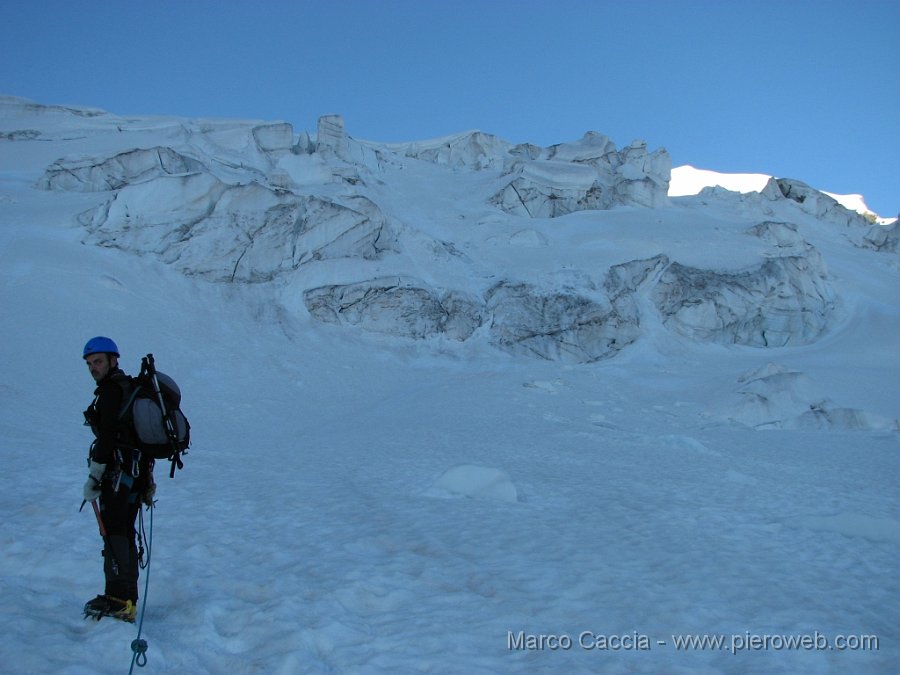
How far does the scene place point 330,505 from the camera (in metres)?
7.83

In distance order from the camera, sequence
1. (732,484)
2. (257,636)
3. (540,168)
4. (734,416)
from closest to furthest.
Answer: (257,636), (732,484), (734,416), (540,168)

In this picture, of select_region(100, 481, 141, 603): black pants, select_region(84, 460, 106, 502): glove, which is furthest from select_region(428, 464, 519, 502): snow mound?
select_region(84, 460, 106, 502): glove

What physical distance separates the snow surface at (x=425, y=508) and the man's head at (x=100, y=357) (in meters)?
1.62

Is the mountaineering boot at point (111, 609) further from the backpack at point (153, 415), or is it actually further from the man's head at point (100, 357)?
the man's head at point (100, 357)

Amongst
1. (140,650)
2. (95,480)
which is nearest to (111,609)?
(140,650)

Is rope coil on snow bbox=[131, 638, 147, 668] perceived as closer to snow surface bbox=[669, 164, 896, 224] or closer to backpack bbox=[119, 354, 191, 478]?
backpack bbox=[119, 354, 191, 478]

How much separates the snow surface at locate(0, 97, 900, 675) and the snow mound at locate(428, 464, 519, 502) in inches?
1.2

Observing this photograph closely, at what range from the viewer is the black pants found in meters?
4.11

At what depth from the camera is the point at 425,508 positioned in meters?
7.87

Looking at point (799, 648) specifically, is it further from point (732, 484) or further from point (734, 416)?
point (734, 416)

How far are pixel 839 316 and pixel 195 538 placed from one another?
117 feet

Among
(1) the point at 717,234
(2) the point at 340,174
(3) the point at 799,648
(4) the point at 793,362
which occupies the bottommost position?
(3) the point at 799,648

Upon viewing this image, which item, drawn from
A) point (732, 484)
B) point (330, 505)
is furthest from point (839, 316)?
point (330, 505)

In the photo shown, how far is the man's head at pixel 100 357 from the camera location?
432 centimetres
